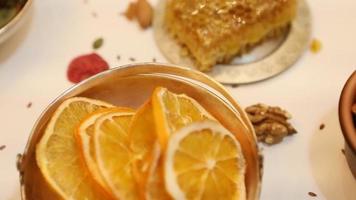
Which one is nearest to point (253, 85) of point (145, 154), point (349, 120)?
point (349, 120)

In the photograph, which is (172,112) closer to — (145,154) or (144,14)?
(145,154)

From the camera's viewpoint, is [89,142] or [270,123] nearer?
[89,142]

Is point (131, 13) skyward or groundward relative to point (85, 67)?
skyward

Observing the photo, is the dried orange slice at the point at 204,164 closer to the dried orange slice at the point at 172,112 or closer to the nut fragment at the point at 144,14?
the dried orange slice at the point at 172,112

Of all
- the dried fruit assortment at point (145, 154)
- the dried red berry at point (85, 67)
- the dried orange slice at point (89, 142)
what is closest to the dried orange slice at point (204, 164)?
the dried fruit assortment at point (145, 154)

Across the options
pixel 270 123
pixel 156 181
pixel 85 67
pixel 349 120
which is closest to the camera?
pixel 156 181

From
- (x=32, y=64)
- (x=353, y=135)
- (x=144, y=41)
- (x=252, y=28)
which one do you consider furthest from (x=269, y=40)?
(x=32, y=64)

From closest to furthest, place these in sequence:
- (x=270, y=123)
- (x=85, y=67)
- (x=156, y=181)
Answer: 1. (x=156, y=181)
2. (x=270, y=123)
3. (x=85, y=67)

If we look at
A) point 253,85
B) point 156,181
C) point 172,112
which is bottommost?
point 156,181

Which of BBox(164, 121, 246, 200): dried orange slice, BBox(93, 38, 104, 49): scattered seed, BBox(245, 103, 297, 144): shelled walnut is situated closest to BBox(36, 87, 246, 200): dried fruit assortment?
BBox(164, 121, 246, 200): dried orange slice
